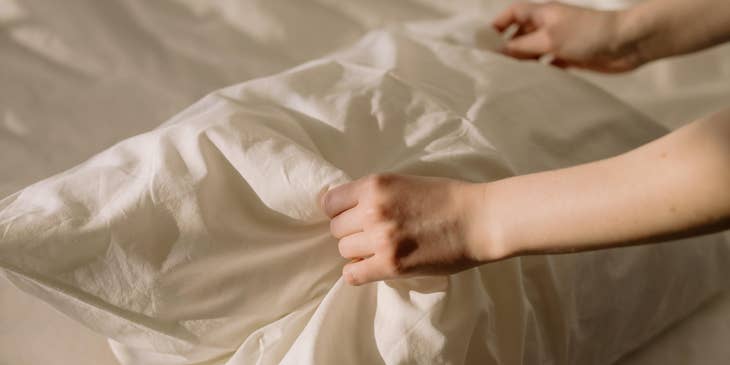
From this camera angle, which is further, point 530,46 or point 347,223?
point 530,46

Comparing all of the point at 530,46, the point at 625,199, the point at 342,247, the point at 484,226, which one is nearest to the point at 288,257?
the point at 342,247

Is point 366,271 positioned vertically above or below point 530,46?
below

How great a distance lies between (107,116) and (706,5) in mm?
702

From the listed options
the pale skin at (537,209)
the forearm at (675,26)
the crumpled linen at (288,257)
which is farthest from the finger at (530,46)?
the pale skin at (537,209)

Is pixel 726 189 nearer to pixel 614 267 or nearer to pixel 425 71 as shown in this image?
pixel 614 267

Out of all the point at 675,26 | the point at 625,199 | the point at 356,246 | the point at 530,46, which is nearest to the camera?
the point at 625,199

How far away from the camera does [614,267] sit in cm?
83

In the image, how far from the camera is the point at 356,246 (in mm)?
718

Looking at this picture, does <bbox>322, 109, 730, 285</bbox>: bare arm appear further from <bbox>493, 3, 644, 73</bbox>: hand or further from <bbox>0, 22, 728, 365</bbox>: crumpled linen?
<bbox>493, 3, 644, 73</bbox>: hand

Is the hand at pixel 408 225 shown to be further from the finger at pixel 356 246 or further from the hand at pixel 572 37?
the hand at pixel 572 37

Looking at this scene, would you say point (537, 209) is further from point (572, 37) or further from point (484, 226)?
point (572, 37)

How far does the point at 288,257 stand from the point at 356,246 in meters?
0.06

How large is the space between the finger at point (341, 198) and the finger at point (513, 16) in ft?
1.52

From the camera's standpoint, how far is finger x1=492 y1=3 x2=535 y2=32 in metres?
1.08
